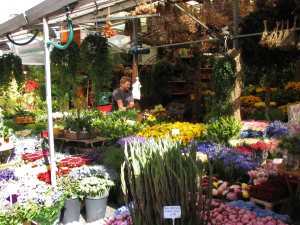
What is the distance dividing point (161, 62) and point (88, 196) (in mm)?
6772

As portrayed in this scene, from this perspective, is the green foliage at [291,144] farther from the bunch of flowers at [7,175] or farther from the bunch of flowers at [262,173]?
the bunch of flowers at [7,175]

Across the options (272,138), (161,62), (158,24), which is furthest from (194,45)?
(272,138)

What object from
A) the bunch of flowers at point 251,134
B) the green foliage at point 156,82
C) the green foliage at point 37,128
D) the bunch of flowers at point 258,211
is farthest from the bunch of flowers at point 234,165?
the green foliage at point 156,82

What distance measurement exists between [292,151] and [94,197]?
220 centimetres

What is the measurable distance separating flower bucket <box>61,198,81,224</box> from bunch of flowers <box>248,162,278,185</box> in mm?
2035

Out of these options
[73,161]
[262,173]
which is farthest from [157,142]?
[73,161]

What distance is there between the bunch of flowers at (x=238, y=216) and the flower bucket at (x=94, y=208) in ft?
4.78

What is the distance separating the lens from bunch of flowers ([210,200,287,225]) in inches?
118

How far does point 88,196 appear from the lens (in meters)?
4.16

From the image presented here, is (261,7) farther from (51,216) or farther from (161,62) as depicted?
(51,216)

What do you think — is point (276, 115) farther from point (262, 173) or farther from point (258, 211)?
point (258, 211)

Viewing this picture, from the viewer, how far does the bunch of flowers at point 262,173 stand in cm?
405

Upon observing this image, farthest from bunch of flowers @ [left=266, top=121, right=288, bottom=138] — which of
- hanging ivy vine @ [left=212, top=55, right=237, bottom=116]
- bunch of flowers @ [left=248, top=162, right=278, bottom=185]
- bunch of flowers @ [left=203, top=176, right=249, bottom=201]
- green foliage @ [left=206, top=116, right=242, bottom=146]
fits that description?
bunch of flowers @ [left=203, top=176, right=249, bottom=201]

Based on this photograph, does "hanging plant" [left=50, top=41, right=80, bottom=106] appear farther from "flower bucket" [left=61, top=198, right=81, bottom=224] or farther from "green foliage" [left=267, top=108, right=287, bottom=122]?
"green foliage" [left=267, top=108, right=287, bottom=122]
